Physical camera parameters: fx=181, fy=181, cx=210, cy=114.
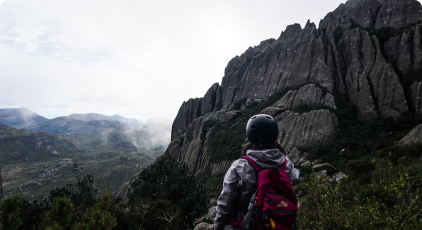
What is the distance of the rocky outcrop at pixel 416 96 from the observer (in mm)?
25516

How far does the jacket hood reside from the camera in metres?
3.62

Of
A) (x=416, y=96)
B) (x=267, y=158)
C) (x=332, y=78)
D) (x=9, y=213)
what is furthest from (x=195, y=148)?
(x=9, y=213)

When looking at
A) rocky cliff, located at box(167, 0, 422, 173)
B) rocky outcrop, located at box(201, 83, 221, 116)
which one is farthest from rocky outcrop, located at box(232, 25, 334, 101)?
rocky outcrop, located at box(201, 83, 221, 116)

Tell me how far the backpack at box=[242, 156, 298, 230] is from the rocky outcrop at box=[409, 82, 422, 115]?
116ft

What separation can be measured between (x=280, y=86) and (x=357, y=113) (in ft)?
63.7

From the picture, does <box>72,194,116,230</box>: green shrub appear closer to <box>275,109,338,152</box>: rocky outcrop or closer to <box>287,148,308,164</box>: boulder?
<box>287,148,308,164</box>: boulder

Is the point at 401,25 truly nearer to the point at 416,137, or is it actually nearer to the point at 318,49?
the point at 318,49

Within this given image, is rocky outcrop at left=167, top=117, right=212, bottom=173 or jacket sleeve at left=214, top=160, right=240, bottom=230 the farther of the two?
rocky outcrop at left=167, top=117, right=212, bottom=173

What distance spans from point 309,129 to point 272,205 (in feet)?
101

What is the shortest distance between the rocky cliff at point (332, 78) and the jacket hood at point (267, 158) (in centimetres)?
2884

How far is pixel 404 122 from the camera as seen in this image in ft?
80.4

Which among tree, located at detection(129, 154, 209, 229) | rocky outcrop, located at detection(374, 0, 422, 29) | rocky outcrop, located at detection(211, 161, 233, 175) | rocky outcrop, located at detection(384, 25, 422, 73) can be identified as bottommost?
rocky outcrop, located at detection(211, 161, 233, 175)

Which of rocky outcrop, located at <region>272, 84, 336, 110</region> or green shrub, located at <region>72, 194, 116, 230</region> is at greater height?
rocky outcrop, located at <region>272, 84, 336, 110</region>

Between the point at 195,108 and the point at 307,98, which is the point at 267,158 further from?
the point at 195,108
